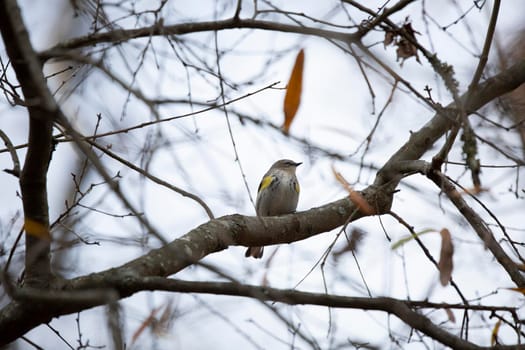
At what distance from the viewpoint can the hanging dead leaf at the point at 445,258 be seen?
3293 mm

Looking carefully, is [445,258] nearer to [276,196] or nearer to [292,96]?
[292,96]

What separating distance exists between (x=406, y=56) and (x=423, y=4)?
626 millimetres

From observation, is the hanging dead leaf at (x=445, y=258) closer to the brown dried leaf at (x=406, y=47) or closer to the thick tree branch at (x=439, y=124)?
the thick tree branch at (x=439, y=124)

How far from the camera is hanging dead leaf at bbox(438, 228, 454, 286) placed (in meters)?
3.29

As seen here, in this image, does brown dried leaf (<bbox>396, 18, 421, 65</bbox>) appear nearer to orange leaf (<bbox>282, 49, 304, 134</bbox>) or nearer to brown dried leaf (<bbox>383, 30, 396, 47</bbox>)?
brown dried leaf (<bbox>383, 30, 396, 47</bbox>)

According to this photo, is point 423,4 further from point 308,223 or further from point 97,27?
point 97,27

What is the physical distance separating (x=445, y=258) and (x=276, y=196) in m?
4.29

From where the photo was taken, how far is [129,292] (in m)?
3.01

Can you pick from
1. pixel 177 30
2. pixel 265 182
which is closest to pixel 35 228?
pixel 177 30

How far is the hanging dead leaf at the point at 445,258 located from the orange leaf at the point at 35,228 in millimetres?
2177

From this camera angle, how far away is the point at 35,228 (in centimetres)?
317

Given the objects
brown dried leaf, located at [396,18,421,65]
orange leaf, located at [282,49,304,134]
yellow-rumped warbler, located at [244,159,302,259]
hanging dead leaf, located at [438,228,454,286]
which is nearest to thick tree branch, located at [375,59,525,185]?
brown dried leaf, located at [396,18,421,65]

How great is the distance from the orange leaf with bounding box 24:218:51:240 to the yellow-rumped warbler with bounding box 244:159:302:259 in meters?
4.46

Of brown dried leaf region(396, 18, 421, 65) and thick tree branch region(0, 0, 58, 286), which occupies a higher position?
brown dried leaf region(396, 18, 421, 65)
